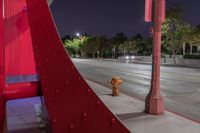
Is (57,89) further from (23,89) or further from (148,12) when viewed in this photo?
(148,12)

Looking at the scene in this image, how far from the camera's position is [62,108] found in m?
3.70

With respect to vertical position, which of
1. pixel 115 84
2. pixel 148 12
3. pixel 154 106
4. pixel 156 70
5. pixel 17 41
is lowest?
pixel 154 106

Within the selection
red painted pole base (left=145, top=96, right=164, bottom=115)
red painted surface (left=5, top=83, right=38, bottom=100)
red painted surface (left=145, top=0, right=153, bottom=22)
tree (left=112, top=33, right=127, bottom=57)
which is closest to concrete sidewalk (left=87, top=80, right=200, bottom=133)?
red painted pole base (left=145, top=96, right=164, bottom=115)

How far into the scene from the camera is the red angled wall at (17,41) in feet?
24.3

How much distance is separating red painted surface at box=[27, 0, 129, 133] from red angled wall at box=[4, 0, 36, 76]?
284cm

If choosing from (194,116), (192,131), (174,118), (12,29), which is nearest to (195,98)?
(194,116)

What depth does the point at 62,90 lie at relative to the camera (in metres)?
3.78

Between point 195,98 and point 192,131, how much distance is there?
6.22m

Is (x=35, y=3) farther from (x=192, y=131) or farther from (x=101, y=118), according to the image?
(x=192, y=131)

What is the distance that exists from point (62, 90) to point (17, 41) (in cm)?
411

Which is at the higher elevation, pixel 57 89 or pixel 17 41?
pixel 17 41

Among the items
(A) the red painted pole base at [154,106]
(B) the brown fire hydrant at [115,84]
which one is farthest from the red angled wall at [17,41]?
(B) the brown fire hydrant at [115,84]

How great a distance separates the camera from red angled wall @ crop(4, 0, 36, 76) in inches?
292

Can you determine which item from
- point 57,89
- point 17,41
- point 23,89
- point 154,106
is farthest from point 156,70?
point 57,89
